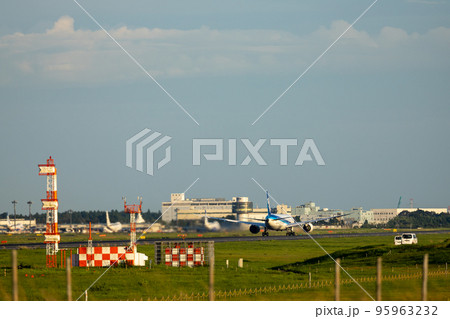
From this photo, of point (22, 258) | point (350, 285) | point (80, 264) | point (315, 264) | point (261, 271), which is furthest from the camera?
point (22, 258)

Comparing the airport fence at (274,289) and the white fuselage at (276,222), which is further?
the white fuselage at (276,222)

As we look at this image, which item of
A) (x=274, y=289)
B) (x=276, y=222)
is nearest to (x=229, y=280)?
(x=274, y=289)

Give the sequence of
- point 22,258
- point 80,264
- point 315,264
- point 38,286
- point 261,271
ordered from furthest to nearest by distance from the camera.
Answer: point 22,258
point 315,264
point 261,271
point 80,264
point 38,286

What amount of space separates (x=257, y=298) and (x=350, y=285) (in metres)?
9.13

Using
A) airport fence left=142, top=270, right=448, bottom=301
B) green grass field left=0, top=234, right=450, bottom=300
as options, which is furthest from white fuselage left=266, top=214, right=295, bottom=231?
airport fence left=142, top=270, right=448, bottom=301

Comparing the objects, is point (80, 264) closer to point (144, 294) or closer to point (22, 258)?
point (144, 294)

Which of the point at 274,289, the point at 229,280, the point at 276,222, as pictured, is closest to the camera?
the point at 274,289

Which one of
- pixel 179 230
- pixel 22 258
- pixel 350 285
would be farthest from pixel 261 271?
pixel 179 230

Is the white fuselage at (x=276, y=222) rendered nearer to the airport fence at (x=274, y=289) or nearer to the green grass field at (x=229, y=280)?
the green grass field at (x=229, y=280)

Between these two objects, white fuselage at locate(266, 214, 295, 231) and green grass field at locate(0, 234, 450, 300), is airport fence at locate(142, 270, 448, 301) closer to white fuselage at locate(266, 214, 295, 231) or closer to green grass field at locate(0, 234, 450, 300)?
green grass field at locate(0, 234, 450, 300)

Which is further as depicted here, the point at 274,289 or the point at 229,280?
the point at 229,280

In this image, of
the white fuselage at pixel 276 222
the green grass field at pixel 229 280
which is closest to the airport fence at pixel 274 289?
the green grass field at pixel 229 280

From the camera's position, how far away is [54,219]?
61438 mm

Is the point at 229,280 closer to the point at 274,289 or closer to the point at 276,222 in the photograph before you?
the point at 274,289
